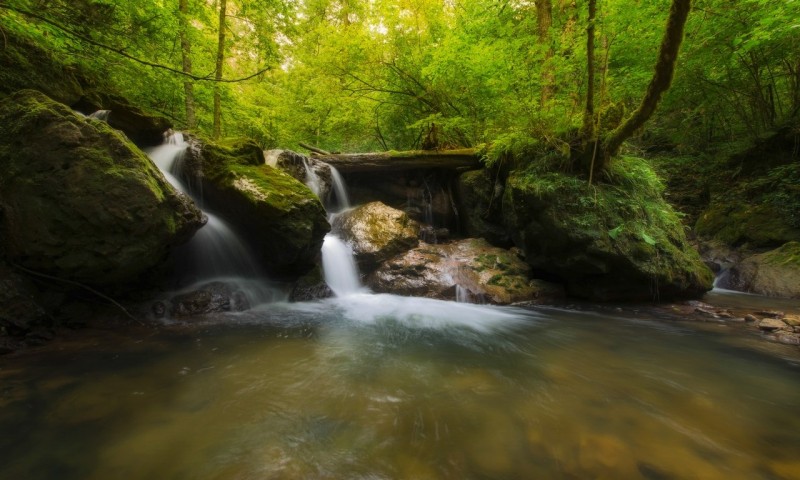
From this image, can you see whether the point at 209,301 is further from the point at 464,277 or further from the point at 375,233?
the point at 464,277

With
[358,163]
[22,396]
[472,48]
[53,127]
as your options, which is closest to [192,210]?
[53,127]

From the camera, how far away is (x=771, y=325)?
4391 mm

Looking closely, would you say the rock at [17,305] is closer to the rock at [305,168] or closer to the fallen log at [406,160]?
the rock at [305,168]

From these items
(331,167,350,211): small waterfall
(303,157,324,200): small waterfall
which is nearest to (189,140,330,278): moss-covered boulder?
(303,157,324,200): small waterfall

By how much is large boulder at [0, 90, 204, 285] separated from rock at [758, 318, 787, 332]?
7555mm

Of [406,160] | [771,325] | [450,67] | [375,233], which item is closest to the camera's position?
[771,325]

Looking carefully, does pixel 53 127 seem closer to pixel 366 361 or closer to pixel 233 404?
pixel 233 404

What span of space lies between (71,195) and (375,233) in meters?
5.15

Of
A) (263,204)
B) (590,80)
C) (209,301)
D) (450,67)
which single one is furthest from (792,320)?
(209,301)

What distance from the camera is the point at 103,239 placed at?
354 centimetres

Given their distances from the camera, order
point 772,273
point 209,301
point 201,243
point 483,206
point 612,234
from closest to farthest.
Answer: point 209,301, point 201,243, point 612,234, point 772,273, point 483,206

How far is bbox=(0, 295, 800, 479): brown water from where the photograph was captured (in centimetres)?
189

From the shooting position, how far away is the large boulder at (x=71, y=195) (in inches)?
128

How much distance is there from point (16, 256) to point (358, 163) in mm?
6811
